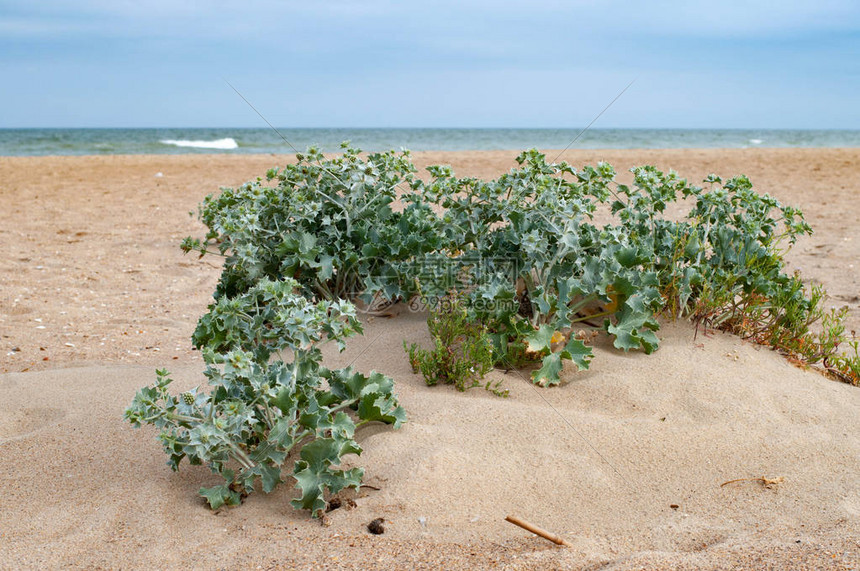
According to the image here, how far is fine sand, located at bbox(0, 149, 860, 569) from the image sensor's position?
2332 millimetres

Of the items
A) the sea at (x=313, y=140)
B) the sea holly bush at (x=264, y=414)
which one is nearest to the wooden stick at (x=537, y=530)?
the sea holly bush at (x=264, y=414)

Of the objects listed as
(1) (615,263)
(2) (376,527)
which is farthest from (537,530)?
(1) (615,263)

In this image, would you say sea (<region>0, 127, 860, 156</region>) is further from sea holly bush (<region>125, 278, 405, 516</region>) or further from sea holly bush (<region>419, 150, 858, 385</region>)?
sea holly bush (<region>125, 278, 405, 516</region>)

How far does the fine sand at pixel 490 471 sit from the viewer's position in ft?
7.65

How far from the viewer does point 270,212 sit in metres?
4.09

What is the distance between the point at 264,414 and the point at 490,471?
0.92 meters

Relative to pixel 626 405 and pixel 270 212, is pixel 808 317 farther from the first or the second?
pixel 270 212

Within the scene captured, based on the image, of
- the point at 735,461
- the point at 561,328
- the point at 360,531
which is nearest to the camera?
the point at 360,531

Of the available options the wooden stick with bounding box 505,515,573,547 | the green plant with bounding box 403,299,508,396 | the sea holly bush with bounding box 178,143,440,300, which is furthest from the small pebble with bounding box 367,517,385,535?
the sea holly bush with bounding box 178,143,440,300

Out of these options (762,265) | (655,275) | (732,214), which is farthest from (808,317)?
(655,275)

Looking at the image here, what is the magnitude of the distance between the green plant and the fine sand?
0.08 metres

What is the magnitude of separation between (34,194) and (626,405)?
38.8ft

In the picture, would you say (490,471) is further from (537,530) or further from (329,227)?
(329,227)

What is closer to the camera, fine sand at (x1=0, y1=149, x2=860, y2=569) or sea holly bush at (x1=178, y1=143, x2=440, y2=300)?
fine sand at (x1=0, y1=149, x2=860, y2=569)
